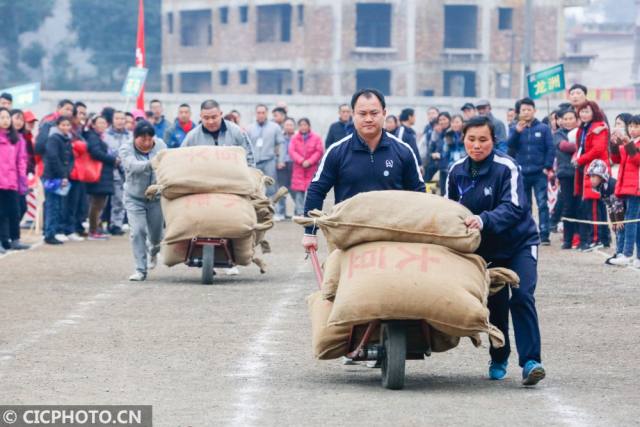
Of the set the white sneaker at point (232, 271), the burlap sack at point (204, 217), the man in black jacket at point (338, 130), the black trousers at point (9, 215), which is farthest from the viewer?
the man in black jacket at point (338, 130)

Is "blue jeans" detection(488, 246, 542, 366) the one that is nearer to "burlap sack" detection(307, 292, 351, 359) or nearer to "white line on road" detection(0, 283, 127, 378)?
"burlap sack" detection(307, 292, 351, 359)

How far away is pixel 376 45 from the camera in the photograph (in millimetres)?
77750

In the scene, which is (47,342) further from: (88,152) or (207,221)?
(88,152)

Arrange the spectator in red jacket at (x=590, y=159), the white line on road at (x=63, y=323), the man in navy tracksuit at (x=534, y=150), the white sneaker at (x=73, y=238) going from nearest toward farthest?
the white line on road at (x=63, y=323), the spectator in red jacket at (x=590, y=159), the man in navy tracksuit at (x=534, y=150), the white sneaker at (x=73, y=238)

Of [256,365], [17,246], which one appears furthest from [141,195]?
[256,365]

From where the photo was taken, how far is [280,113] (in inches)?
1127

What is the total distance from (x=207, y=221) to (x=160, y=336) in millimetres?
3840

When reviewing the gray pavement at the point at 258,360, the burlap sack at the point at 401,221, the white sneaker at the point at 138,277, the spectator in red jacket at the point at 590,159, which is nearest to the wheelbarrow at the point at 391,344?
the gray pavement at the point at 258,360

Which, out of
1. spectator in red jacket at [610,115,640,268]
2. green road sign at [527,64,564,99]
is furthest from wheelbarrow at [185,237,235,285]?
green road sign at [527,64,564,99]

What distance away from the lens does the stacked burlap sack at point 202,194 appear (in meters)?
15.0

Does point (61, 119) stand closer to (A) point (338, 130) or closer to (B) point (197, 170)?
(B) point (197, 170)

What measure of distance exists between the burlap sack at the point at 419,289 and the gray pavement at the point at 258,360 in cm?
44

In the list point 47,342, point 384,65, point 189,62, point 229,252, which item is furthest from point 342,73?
point 47,342

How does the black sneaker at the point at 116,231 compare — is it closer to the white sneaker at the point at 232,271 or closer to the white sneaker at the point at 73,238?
the white sneaker at the point at 73,238
